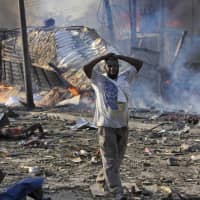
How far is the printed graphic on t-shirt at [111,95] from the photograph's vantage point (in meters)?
5.80

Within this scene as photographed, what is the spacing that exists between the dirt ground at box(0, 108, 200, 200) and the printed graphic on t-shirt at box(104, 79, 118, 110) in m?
1.03

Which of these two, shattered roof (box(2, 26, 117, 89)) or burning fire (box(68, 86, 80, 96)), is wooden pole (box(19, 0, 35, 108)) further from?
shattered roof (box(2, 26, 117, 89))

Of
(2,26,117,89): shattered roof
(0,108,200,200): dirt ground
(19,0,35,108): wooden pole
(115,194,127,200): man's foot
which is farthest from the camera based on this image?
(2,26,117,89): shattered roof

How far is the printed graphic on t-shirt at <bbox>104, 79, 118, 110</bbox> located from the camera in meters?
5.80

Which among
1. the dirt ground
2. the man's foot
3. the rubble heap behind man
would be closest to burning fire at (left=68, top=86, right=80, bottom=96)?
the dirt ground

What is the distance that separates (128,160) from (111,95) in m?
2.45

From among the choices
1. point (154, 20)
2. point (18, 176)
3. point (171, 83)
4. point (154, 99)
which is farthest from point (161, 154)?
point (154, 20)

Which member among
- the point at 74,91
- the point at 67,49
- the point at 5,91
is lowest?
the point at 5,91

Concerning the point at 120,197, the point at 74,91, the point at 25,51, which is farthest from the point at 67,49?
the point at 120,197

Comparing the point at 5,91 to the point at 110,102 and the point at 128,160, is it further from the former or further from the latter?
the point at 110,102

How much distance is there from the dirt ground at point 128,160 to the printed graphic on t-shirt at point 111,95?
3.37ft

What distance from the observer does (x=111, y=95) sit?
5.82 m

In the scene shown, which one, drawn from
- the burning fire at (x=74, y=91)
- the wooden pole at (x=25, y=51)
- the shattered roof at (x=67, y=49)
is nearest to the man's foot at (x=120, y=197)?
the wooden pole at (x=25, y=51)

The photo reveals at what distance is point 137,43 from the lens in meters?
24.7
